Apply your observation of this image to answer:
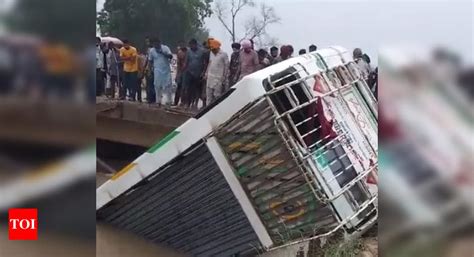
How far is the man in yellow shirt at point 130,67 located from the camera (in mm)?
5516

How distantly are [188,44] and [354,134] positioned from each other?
187 cm

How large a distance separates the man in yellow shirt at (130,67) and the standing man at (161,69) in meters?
0.20

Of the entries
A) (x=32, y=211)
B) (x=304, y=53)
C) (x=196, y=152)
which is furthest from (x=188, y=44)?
(x=32, y=211)

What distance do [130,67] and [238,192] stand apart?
2.29m

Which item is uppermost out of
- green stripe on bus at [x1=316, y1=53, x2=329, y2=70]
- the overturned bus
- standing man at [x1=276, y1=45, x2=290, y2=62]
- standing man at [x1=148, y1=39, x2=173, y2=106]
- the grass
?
standing man at [x1=148, y1=39, x2=173, y2=106]

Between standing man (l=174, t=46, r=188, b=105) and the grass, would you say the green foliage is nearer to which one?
the grass

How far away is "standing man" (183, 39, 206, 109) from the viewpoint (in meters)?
5.26

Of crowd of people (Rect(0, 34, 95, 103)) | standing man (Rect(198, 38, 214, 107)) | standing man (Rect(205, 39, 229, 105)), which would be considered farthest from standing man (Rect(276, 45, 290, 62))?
crowd of people (Rect(0, 34, 95, 103))

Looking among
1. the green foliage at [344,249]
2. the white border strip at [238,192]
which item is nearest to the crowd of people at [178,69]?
the white border strip at [238,192]

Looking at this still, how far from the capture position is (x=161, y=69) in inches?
213

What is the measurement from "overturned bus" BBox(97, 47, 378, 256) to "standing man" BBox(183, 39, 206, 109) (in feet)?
4.78

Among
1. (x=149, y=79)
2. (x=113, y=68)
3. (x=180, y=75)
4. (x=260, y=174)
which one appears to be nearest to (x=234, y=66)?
(x=180, y=75)

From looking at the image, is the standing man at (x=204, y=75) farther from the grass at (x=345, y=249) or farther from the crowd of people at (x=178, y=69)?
the grass at (x=345, y=249)

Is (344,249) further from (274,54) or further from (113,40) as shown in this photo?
(113,40)
